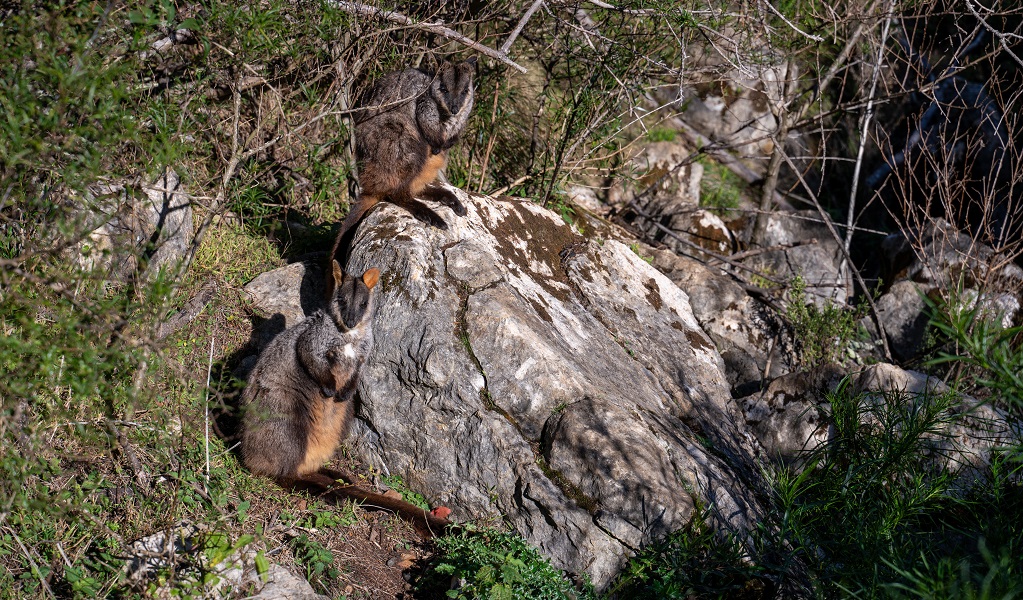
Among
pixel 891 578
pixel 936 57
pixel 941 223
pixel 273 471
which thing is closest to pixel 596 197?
pixel 941 223

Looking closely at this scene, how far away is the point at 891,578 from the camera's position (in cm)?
335

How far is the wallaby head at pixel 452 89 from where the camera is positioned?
6.28 meters

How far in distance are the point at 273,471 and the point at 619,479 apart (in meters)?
2.11

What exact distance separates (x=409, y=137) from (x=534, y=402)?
8.49 ft

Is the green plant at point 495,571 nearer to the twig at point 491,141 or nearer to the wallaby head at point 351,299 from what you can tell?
the wallaby head at point 351,299

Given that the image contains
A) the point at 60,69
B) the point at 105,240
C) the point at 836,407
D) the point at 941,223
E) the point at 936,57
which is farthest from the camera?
the point at 936,57

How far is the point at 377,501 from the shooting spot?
179 inches

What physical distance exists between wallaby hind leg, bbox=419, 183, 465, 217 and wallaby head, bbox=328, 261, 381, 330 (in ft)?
3.47

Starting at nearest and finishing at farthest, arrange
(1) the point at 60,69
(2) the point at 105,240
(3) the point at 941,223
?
1. (1) the point at 60,69
2. (2) the point at 105,240
3. (3) the point at 941,223

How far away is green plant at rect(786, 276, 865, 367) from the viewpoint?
711 centimetres

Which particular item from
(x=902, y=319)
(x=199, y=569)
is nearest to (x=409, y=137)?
(x=199, y=569)

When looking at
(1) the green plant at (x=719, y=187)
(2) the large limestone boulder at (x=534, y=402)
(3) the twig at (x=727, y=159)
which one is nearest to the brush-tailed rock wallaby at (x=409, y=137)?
(2) the large limestone boulder at (x=534, y=402)

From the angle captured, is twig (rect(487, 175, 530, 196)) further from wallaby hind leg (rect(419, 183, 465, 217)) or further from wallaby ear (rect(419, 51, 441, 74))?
wallaby hind leg (rect(419, 183, 465, 217))

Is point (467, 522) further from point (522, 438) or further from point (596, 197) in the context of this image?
point (596, 197)
